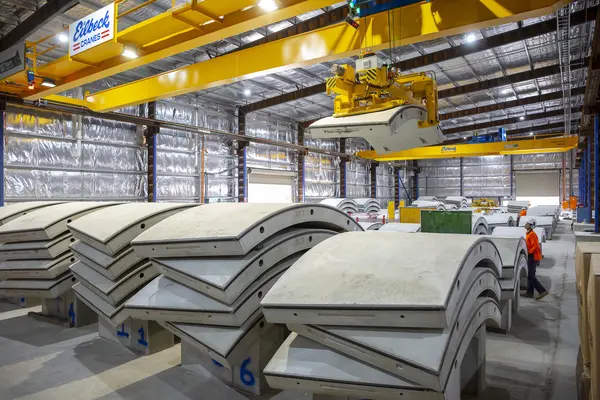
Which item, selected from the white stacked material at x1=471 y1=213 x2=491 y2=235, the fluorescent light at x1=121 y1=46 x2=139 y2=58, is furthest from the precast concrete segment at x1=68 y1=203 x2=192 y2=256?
the white stacked material at x1=471 y1=213 x2=491 y2=235

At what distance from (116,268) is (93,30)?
484 centimetres

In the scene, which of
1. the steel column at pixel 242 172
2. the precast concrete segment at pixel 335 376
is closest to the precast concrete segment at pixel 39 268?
the precast concrete segment at pixel 335 376

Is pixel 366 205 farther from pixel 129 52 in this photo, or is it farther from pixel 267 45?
pixel 129 52

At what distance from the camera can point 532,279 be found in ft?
19.9

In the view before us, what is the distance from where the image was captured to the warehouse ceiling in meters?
8.83

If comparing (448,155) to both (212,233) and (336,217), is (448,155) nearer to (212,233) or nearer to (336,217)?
(336,217)

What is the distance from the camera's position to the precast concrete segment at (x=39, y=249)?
13.6ft

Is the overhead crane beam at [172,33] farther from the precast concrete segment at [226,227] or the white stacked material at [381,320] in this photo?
the white stacked material at [381,320]

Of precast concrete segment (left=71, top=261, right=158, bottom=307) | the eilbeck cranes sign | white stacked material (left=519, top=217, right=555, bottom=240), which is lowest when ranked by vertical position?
white stacked material (left=519, top=217, right=555, bottom=240)

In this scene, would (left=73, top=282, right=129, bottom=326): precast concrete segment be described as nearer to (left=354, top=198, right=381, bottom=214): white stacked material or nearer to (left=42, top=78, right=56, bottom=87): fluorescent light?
(left=42, top=78, right=56, bottom=87): fluorescent light

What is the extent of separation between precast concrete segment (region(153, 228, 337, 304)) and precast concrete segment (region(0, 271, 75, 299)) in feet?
5.97

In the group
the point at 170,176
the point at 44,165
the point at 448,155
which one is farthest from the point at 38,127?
the point at 448,155

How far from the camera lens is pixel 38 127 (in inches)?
398

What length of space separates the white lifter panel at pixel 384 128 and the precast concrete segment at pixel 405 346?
3.30m
